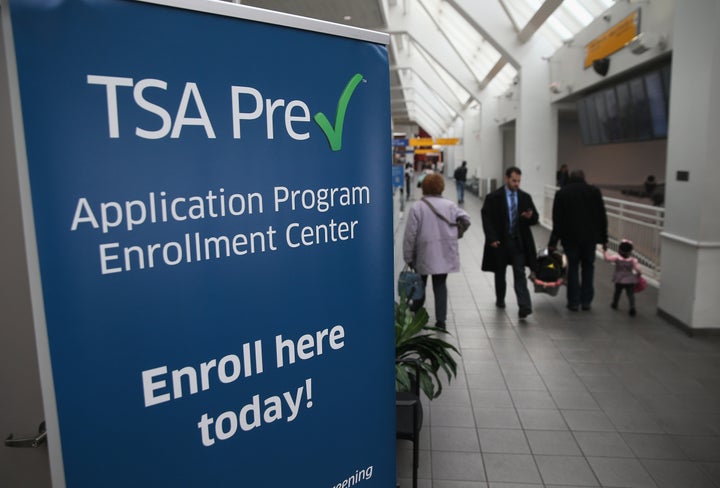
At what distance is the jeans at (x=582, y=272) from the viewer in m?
6.42

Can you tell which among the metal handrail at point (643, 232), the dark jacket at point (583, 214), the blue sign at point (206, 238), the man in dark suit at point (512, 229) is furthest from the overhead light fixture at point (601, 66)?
the blue sign at point (206, 238)

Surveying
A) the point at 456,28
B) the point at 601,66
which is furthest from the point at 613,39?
the point at 456,28

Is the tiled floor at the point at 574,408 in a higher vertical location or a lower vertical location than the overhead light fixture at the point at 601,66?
lower

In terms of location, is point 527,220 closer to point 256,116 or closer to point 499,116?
point 256,116

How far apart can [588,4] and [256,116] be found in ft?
44.3

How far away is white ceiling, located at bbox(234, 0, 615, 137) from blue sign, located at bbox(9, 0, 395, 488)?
1.97 ft

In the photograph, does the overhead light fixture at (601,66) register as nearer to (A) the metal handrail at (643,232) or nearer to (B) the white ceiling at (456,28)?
(B) the white ceiling at (456,28)

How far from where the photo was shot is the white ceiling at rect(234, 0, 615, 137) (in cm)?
1167

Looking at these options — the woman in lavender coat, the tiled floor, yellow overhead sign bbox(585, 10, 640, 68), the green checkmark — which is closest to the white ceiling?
the green checkmark

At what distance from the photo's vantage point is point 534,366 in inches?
191

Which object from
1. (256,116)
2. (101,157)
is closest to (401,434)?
(256,116)

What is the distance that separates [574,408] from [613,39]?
8.91 m

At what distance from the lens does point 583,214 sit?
6328 millimetres

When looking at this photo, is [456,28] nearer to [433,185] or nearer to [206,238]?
[433,185]
